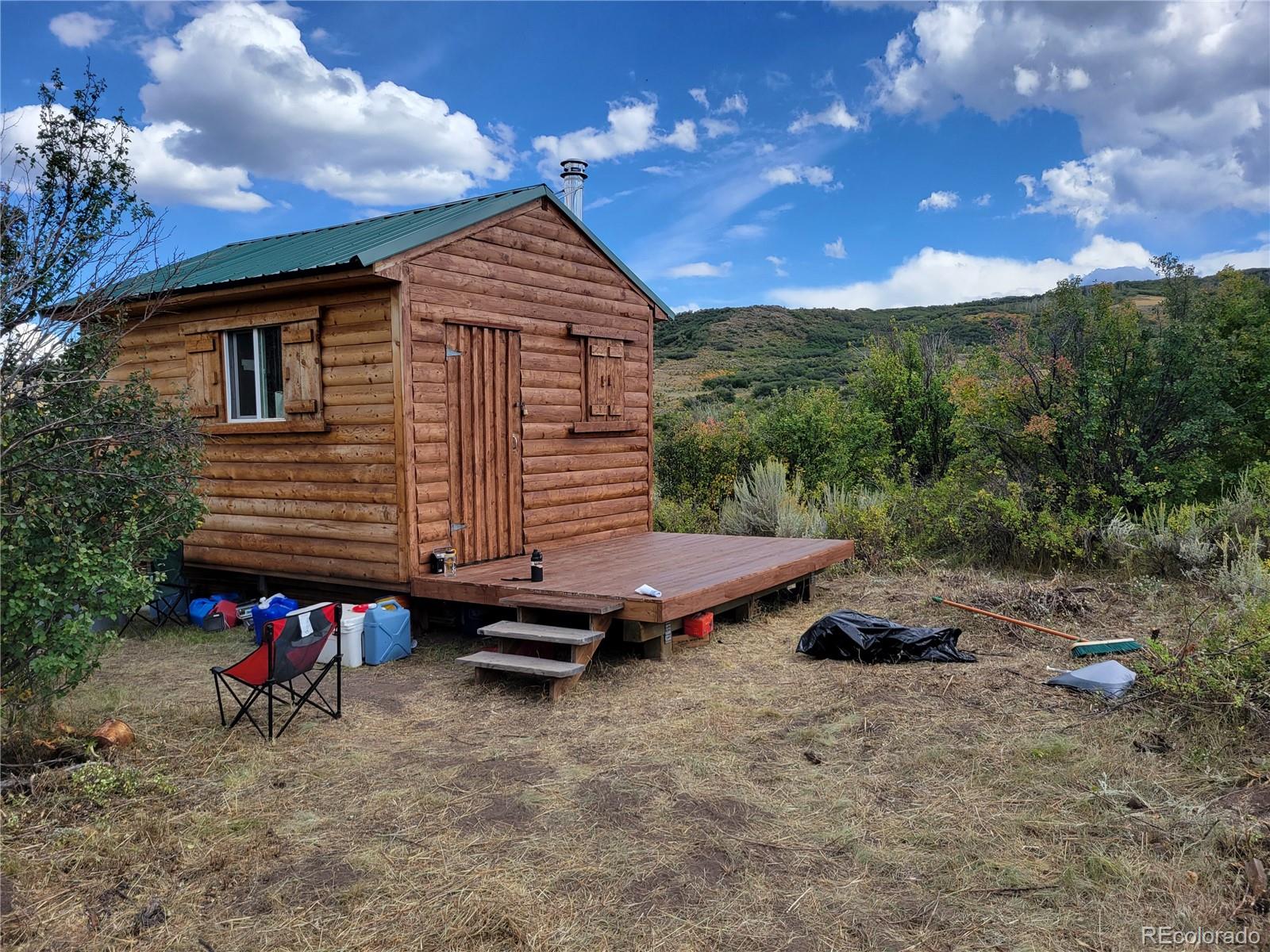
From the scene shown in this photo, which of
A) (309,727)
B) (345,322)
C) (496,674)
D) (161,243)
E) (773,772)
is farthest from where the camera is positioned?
(345,322)

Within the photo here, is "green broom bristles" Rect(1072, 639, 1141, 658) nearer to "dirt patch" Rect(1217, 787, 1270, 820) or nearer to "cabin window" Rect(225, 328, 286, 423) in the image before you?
"dirt patch" Rect(1217, 787, 1270, 820)

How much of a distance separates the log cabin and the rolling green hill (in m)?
16.9

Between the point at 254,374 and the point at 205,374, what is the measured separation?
532 mm

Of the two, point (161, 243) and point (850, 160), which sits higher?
point (850, 160)

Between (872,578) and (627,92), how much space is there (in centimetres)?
803

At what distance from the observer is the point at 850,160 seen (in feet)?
56.9

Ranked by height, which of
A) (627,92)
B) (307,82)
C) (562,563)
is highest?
(627,92)

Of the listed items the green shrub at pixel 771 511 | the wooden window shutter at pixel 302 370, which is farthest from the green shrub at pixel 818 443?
the wooden window shutter at pixel 302 370

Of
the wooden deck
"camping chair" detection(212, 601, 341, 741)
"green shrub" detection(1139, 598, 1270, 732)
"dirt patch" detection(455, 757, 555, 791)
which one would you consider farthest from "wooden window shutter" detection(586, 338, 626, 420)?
"green shrub" detection(1139, 598, 1270, 732)

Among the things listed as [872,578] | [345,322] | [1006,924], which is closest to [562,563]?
[345,322]

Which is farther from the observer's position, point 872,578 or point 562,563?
point 872,578

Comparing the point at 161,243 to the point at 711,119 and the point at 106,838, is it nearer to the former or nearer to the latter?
the point at 106,838

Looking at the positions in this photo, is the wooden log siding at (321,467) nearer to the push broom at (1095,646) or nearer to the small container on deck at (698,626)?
the small container on deck at (698,626)

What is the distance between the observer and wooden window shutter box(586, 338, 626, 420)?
345 inches
